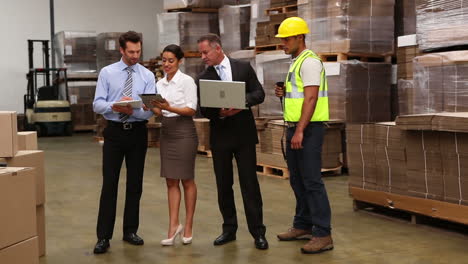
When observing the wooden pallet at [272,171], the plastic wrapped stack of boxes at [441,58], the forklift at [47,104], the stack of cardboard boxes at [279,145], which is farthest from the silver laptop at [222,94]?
the forklift at [47,104]

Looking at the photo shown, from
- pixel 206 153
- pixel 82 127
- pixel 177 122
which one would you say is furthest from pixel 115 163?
pixel 82 127

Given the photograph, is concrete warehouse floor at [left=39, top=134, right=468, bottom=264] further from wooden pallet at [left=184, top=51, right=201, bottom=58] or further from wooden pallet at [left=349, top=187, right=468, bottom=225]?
wooden pallet at [left=184, top=51, right=201, bottom=58]

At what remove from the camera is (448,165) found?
5.93m

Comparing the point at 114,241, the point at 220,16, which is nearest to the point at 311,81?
the point at 114,241

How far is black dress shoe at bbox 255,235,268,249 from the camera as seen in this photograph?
18.1 ft

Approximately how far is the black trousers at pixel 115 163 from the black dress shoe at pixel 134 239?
0.99 ft

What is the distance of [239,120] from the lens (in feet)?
17.8

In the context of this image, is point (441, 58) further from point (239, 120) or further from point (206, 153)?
point (206, 153)

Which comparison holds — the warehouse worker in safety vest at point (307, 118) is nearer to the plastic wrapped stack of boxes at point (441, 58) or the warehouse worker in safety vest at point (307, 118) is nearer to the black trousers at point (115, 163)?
the black trousers at point (115, 163)

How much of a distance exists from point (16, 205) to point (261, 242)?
211 centimetres

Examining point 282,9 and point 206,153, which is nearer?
point 282,9

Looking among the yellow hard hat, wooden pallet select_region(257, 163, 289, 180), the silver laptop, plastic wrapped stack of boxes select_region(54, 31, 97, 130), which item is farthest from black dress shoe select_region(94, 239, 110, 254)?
plastic wrapped stack of boxes select_region(54, 31, 97, 130)

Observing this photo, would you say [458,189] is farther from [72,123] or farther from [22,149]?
[72,123]

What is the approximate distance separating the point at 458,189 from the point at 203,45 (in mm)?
2494
